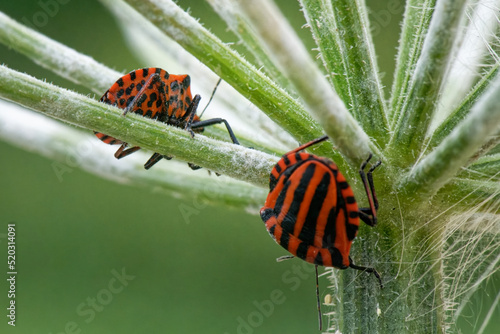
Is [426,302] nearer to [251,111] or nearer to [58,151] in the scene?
[251,111]

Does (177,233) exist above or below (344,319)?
above

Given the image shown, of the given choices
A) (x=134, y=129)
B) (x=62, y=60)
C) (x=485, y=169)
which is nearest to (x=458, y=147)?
(x=485, y=169)

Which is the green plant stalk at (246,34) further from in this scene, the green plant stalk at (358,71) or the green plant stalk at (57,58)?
A: the green plant stalk at (57,58)

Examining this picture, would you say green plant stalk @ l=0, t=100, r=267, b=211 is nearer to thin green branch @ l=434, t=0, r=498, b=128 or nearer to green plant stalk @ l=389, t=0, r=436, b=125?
green plant stalk @ l=389, t=0, r=436, b=125

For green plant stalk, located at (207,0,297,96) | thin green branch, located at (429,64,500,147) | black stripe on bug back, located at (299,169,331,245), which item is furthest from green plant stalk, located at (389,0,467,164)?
green plant stalk, located at (207,0,297,96)

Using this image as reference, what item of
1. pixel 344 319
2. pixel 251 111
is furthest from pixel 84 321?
pixel 344 319
